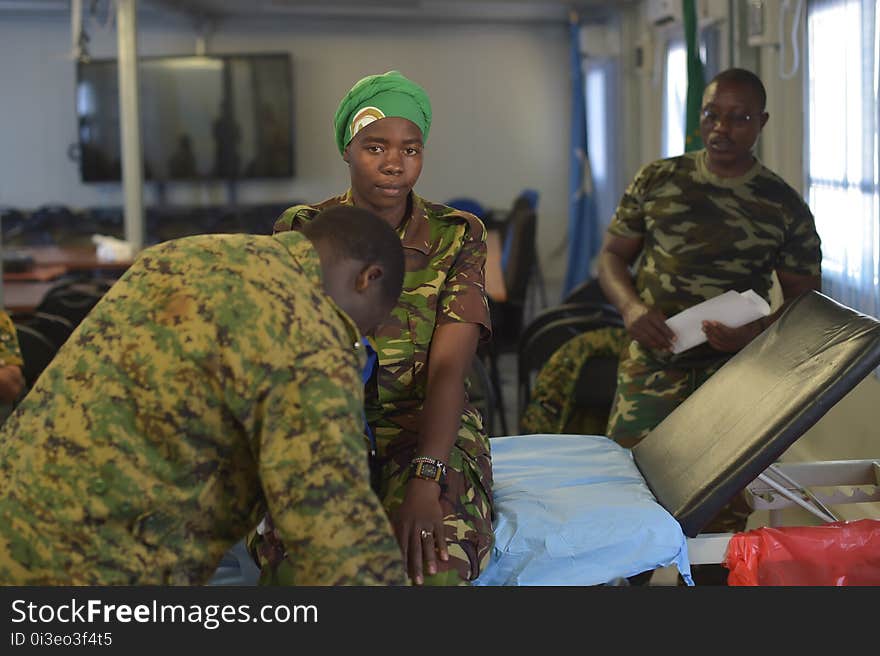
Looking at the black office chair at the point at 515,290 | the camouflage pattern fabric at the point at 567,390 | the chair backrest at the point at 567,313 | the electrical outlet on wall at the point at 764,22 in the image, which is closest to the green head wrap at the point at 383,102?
the camouflage pattern fabric at the point at 567,390

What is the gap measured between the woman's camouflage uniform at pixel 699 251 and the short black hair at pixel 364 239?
1715 mm

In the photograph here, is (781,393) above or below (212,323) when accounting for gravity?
below

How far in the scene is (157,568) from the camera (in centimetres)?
133

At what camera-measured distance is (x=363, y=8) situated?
9.58 meters

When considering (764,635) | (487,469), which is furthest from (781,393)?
(764,635)

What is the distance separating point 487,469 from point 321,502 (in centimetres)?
76

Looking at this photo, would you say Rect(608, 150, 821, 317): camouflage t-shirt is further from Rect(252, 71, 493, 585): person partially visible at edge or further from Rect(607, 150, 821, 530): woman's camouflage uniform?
Rect(252, 71, 493, 585): person partially visible at edge

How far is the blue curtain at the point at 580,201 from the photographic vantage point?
9.02 m

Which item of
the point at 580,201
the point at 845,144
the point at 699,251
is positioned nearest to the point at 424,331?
the point at 699,251

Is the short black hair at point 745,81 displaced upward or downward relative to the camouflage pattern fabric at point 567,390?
upward

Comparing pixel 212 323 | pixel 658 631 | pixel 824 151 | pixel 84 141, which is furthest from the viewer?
pixel 84 141

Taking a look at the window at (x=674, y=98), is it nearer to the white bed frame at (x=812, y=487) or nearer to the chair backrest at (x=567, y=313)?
the chair backrest at (x=567, y=313)

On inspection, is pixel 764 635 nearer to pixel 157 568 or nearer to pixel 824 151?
pixel 157 568

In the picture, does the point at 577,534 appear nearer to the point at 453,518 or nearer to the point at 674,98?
the point at 453,518
